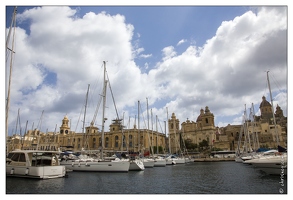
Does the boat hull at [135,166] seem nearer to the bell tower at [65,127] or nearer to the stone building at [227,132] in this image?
the stone building at [227,132]

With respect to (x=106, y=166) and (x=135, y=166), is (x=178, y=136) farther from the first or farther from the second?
(x=106, y=166)

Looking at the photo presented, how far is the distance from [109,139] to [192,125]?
33.1 m

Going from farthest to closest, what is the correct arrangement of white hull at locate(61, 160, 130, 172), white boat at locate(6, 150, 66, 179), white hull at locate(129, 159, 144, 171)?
white hull at locate(129, 159, 144, 171) < white hull at locate(61, 160, 130, 172) < white boat at locate(6, 150, 66, 179)

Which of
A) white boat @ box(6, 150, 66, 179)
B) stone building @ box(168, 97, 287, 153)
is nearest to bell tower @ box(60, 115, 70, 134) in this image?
stone building @ box(168, 97, 287, 153)

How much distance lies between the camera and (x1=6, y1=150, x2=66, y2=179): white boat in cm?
1728

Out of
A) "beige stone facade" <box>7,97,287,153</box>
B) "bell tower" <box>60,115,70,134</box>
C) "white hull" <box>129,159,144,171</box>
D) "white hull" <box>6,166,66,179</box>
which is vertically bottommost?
"white hull" <box>129,159,144,171</box>

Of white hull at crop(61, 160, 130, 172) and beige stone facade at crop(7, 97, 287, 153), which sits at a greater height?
beige stone facade at crop(7, 97, 287, 153)

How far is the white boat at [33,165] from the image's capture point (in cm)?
1728

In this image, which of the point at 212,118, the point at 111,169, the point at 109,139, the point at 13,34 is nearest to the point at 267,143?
the point at 212,118

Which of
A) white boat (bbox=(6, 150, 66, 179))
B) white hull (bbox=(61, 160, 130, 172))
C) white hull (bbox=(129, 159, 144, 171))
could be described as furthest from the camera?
white hull (bbox=(129, 159, 144, 171))

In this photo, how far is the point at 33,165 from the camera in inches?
711

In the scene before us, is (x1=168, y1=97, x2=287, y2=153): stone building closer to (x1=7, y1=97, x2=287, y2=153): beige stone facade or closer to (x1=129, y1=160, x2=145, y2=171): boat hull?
(x1=7, y1=97, x2=287, y2=153): beige stone facade

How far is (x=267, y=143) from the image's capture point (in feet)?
242

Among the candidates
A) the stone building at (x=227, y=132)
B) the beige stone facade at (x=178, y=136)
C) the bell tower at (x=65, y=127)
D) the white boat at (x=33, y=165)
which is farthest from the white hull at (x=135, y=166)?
the bell tower at (x=65, y=127)
